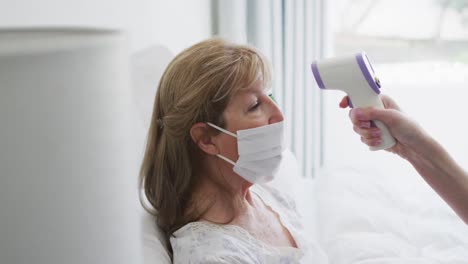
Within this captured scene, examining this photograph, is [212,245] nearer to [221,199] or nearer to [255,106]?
[221,199]

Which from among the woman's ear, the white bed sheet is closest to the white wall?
the woman's ear

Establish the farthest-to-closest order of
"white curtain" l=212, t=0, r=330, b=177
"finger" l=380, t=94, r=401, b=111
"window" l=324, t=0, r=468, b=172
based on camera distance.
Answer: "window" l=324, t=0, r=468, b=172
"white curtain" l=212, t=0, r=330, b=177
"finger" l=380, t=94, r=401, b=111

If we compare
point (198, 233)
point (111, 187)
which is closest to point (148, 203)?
point (198, 233)

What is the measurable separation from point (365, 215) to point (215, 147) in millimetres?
608

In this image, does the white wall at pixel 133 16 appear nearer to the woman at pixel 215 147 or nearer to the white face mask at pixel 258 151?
the woman at pixel 215 147

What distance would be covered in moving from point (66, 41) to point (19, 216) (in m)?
0.11

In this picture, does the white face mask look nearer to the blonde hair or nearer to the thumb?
the blonde hair

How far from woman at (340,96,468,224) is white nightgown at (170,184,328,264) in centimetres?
29

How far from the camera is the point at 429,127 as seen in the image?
3.39 meters

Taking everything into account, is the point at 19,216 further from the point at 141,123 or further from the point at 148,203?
the point at 141,123

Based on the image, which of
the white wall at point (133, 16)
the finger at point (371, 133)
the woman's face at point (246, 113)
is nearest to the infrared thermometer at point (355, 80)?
the finger at point (371, 133)

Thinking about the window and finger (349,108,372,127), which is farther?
the window

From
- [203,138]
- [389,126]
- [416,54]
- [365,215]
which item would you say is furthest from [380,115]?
[416,54]

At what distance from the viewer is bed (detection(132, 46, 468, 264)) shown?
1.40 meters
